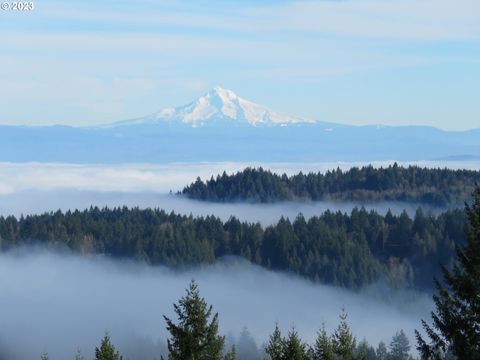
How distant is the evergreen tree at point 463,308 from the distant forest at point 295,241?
10304 cm

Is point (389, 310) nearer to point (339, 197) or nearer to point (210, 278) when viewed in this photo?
point (210, 278)

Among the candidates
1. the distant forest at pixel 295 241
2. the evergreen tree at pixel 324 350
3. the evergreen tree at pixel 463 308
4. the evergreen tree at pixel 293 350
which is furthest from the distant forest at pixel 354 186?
the evergreen tree at pixel 463 308

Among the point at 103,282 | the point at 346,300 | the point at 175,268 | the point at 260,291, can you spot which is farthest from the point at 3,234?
the point at 346,300

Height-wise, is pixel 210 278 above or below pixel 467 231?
below

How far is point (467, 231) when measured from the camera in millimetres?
21531

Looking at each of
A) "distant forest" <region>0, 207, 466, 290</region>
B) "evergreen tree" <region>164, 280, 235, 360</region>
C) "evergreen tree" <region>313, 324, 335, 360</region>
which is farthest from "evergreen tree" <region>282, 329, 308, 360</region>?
"distant forest" <region>0, 207, 466, 290</region>

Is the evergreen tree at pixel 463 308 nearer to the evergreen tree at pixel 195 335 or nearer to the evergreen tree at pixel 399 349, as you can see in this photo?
the evergreen tree at pixel 195 335

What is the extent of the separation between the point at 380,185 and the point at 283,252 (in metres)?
41.9

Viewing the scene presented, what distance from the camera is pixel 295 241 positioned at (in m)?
133

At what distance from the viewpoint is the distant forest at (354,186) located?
16300 centimetres

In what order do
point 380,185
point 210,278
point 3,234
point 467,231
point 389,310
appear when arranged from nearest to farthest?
point 467,231, point 389,310, point 210,278, point 3,234, point 380,185

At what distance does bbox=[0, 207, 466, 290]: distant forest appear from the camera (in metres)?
128

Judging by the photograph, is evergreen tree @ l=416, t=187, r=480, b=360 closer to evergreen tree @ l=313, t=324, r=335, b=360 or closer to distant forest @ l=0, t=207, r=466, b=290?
evergreen tree @ l=313, t=324, r=335, b=360

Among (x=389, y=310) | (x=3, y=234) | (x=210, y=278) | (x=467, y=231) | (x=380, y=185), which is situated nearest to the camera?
(x=467, y=231)
